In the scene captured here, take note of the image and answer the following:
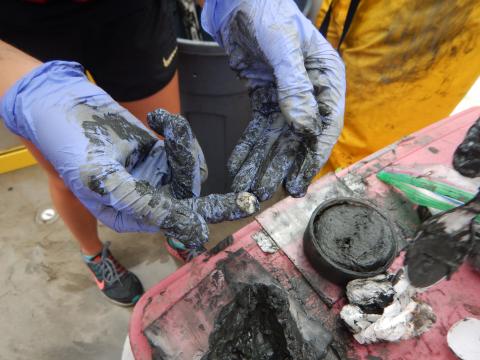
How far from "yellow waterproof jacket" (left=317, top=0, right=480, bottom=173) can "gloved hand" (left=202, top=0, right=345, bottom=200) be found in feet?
1.48

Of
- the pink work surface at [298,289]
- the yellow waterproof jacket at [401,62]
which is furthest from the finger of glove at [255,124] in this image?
the yellow waterproof jacket at [401,62]

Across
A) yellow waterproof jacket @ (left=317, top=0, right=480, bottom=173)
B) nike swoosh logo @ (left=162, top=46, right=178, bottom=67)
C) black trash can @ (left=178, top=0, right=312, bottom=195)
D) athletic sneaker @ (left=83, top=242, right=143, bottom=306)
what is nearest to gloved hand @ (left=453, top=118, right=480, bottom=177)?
yellow waterproof jacket @ (left=317, top=0, right=480, bottom=173)

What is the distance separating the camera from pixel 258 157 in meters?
0.90

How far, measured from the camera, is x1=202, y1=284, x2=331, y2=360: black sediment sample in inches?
27.9

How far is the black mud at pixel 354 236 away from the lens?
0.88 meters

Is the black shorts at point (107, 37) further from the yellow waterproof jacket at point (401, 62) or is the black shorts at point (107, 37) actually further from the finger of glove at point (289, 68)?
the yellow waterproof jacket at point (401, 62)

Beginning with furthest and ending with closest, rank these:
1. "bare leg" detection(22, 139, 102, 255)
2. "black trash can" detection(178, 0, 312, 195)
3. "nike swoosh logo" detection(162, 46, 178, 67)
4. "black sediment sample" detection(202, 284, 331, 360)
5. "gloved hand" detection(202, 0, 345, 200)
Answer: "black trash can" detection(178, 0, 312, 195) → "nike swoosh logo" detection(162, 46, 178, 67) → "bare leg" detection(22, 139, 102, 255) → "gloved hand" detection(202, 0, 345, 200) → "black sediment sample" detection(202, 284, 331, 360)

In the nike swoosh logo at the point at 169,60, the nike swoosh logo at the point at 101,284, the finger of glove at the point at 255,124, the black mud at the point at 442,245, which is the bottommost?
the nike swoosh logo at the point at 101,284

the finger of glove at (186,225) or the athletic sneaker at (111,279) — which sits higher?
the finger of glove at (186,225)

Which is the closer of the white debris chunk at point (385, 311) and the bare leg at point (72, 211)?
the white debris chunk at point (385, 311)

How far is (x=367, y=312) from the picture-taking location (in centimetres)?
84

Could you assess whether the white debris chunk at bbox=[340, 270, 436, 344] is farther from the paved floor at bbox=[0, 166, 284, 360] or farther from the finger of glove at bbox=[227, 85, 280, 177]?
the paved floor at bbox=[0, 166, 284, 360]

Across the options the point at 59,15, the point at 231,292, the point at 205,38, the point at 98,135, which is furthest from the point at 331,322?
the point at 205,38

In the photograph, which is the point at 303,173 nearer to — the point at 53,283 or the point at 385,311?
the point at 385,311
